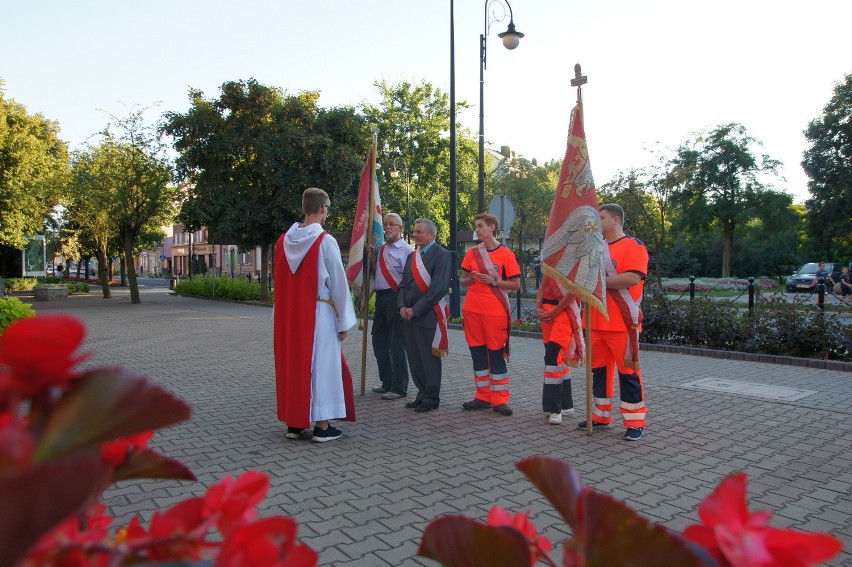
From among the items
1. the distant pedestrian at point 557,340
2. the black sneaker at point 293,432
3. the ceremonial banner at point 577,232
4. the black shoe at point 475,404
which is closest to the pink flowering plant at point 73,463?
the black sneaker at point 293,432

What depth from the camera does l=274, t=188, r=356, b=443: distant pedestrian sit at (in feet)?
19.9

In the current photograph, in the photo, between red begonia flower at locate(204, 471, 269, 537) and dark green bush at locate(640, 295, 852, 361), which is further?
dark green bush at locate(640, 295, 852, 361)

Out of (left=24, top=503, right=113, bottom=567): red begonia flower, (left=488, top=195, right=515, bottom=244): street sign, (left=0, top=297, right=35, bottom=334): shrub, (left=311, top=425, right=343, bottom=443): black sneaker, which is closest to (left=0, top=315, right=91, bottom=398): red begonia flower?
(left=24, top=503, right=113, bottom=567): red begonia flower

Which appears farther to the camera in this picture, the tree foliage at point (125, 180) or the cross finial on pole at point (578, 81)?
the tree foliage at point (125, 180)

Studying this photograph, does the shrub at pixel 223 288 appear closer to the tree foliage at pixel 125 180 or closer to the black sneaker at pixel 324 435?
the tree foliage at pixel 125 180

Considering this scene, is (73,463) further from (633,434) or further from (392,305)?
(392,305)

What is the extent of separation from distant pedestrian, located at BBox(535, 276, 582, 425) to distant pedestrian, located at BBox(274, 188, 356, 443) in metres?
1.97

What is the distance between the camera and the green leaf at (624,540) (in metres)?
0.69

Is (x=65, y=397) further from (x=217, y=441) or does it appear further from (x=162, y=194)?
(x=162, y=194)

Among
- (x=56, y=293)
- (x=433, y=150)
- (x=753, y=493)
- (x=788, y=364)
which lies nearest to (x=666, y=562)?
(x=753, y=493)

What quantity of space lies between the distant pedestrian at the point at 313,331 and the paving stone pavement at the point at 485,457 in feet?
0.98


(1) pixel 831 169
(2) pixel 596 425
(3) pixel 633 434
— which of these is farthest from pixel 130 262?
(1) pixel 831 169

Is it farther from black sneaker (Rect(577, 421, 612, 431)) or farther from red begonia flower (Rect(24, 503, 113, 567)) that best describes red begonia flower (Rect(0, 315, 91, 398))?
black sneaker (Rect(577, 421, 612, 431))

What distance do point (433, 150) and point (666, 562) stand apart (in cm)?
4171
